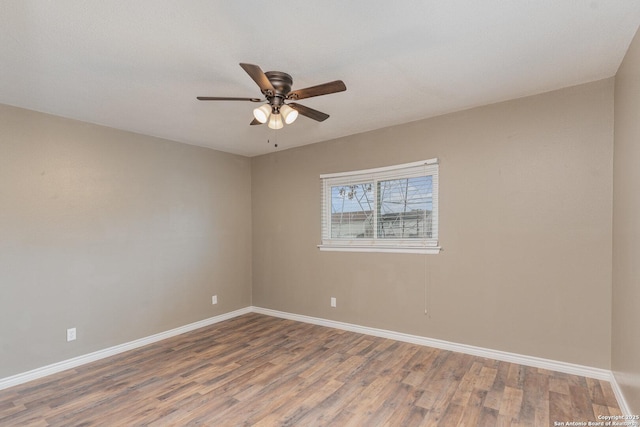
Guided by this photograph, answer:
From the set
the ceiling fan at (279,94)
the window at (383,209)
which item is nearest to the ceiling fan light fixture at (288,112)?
the ceiling fan at (279,94)

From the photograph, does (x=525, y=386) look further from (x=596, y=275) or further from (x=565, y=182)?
(x=565, y=182)

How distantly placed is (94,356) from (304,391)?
7.43 feet

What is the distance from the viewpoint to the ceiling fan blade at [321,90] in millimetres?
1995

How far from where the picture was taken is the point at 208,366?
10.0 ft

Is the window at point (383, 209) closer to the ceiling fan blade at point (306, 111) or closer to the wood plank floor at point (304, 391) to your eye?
the wood plank floor at point (304, 391)

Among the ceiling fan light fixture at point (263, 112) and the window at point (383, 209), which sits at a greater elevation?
the ceiling fan light fixture at point (263, 112)

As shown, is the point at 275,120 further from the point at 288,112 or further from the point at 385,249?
the point at 385,249

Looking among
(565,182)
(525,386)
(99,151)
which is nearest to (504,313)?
(525,386)

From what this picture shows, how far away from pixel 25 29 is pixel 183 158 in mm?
2410

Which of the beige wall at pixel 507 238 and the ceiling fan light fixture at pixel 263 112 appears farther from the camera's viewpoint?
the beige wall at pixel 507 238

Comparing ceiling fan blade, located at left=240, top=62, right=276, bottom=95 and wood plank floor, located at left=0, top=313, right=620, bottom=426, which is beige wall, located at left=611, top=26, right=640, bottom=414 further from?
ceiling fan blade, located at left=240, top=62, right=276, bottom=95

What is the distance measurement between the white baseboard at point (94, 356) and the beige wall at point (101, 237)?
5 centimetres

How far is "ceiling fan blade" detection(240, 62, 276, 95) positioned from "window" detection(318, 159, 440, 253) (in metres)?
2.01

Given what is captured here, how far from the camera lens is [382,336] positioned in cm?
377
